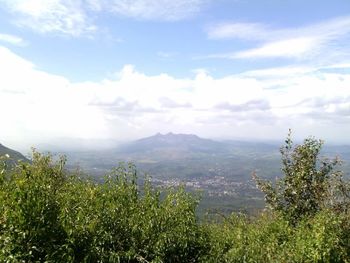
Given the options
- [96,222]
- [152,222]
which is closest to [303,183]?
[152,222]

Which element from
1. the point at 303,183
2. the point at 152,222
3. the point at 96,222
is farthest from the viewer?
the point at 303,183

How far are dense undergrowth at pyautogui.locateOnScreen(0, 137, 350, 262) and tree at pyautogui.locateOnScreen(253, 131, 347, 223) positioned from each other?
0.28ft

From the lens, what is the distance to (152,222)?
73.4 ft

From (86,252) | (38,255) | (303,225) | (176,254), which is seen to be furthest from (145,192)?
(303,225)

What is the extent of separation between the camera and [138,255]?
2077 centimetres

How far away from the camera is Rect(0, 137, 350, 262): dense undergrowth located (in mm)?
15930

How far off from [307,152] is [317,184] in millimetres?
3095

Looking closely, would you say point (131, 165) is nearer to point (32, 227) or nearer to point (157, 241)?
point (157, 241)

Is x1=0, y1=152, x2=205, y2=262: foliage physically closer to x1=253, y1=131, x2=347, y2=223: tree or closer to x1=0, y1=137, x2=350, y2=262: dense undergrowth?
x1=0, y1=137, x2=350, y2=262: dense undergrowth

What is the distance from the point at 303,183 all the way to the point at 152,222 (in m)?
18.2

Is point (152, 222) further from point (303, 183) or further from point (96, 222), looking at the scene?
point (303, 183)

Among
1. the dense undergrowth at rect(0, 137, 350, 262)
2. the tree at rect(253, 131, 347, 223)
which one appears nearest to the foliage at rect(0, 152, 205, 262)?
the dense undergrowth at rect(0, 137, 350, 262)

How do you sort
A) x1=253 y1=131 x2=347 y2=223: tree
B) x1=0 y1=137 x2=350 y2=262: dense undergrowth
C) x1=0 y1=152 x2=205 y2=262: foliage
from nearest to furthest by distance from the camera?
x1=0 y1=152 x2=205 y2=262: foliage
x1=0 y1=137 x2=350 y2=262: dense undergrowth
x1=253 y1=131 x2=347 y2=223: tree

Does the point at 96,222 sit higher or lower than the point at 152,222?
higher
